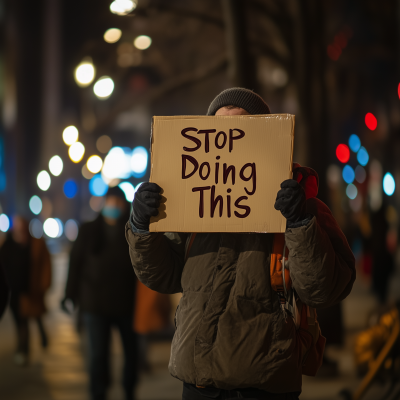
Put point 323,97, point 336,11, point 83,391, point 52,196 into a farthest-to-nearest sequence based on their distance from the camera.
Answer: point 52,196 < point 336,11 < point 323,97 < point 83,391

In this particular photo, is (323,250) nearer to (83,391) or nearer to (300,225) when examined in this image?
(300,225)

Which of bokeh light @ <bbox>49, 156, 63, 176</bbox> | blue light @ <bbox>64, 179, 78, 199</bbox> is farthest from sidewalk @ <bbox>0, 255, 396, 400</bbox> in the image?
blue light @ <bbox>64, 179, 78, 199</bbox>

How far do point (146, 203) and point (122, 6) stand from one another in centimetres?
606

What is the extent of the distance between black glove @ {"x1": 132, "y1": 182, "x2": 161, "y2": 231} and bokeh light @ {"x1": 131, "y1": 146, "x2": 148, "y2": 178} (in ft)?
61.0

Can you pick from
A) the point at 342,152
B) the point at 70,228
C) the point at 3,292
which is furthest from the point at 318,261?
the point at 70,228

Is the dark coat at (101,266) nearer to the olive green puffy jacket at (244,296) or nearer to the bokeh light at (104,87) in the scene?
the olive green puffy jacket at (244,296)

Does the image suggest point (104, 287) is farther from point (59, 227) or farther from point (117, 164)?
point (59, 227)

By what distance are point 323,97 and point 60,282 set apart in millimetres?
14672

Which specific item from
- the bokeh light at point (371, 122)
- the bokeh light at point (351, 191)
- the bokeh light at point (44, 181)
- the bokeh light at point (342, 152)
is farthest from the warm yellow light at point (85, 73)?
the bokeh light at point (351, 191)

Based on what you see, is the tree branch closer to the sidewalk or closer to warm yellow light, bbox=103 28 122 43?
warm yellow light, bbox=103 28 122 43

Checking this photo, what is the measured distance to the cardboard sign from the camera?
259 centimetres

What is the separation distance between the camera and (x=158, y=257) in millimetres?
2637

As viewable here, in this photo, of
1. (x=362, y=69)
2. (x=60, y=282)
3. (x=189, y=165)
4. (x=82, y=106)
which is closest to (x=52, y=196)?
(x=82, y=106)

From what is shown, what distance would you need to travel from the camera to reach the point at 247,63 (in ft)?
22.6
